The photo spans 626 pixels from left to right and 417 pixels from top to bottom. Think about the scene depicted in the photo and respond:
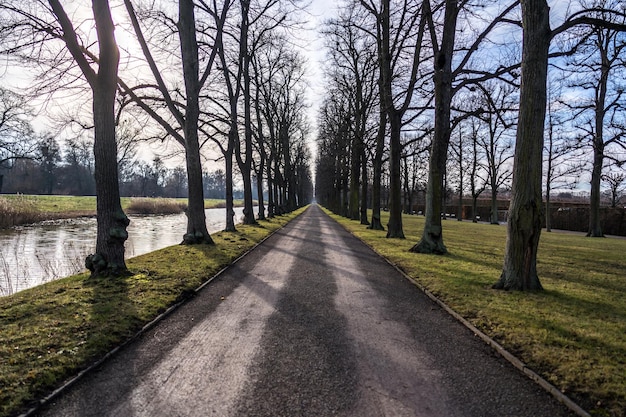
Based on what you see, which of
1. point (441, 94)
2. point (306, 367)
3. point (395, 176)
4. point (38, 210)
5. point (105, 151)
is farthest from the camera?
point (38, 210)

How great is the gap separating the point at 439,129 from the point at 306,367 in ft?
30.8

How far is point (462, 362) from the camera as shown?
3.88 m

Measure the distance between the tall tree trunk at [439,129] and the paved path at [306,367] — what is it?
5.50 metres

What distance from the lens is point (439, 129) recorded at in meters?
11.2

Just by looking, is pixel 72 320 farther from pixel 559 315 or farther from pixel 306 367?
pixel 559 315

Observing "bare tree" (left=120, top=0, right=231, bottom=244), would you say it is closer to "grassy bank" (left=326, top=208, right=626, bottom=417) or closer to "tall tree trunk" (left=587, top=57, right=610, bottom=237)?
"grassy bank" (left=326, top=208, right=626, bottom=417)

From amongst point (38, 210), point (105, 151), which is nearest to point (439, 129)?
point (105, 151)

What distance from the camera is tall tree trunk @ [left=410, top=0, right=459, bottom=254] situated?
10.9 meters

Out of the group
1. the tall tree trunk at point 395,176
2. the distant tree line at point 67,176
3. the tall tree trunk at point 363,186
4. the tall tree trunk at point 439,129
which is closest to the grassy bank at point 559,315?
the tall tree trunk at point 439,129

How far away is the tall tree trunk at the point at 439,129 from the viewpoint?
10.9 m

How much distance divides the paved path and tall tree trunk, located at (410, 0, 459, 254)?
5500 mm

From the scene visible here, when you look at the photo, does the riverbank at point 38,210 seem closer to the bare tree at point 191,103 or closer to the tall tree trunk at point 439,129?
the bare tree at point 191,103

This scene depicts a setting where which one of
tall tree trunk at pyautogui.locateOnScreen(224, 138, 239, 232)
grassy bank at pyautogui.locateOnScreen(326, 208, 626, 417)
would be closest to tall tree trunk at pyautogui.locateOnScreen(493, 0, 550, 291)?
grassy bank at pyautogui.locateOnScreen(326, 208, 626, 417)

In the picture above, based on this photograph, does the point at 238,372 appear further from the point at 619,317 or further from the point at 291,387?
the point at 619,317
